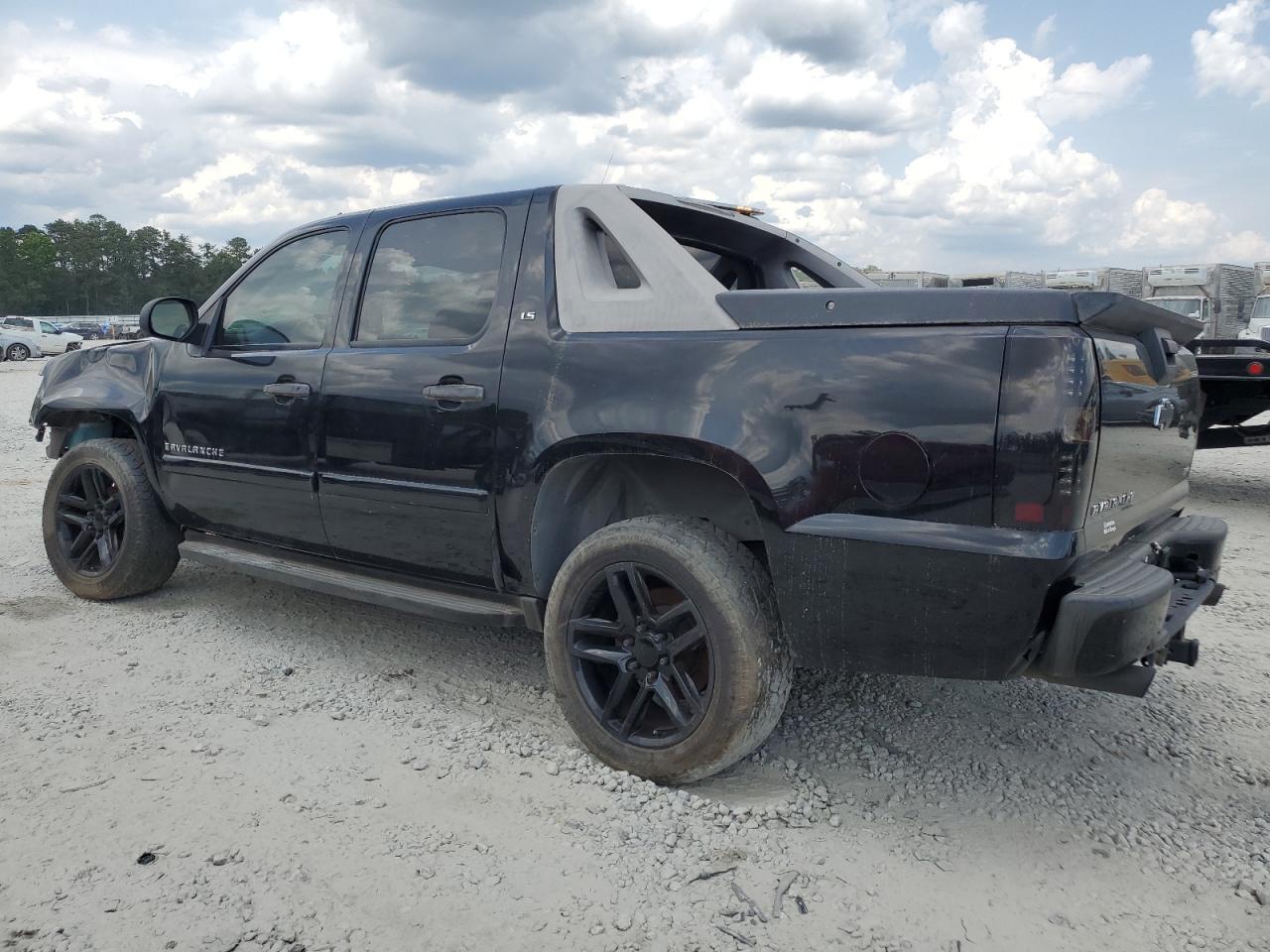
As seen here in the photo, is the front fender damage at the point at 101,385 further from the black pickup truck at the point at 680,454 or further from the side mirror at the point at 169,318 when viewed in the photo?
the side mirror at the point at 169,318

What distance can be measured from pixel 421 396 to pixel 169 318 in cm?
170

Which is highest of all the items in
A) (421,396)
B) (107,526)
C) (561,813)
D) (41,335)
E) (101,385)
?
(421,396)

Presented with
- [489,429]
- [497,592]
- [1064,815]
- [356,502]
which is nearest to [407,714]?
[497,592]

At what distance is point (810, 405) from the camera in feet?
8.26

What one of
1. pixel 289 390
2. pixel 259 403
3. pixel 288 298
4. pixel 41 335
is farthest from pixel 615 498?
pixel 41 335

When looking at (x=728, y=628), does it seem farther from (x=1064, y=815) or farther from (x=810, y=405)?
(x=1064, y=815)

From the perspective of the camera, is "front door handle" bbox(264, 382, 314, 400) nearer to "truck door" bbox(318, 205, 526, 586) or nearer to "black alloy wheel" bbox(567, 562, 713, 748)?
"truck door" bbox(318, 205, 526, 586)

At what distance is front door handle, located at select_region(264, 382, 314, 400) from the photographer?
3.71 metres

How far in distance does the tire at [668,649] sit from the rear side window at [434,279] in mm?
1023

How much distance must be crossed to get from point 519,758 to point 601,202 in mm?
1847

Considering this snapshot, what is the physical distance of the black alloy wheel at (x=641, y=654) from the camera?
2789 mm

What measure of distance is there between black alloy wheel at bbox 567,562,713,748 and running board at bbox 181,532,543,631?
1.00 feet

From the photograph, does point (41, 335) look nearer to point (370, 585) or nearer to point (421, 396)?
point (370, 585)

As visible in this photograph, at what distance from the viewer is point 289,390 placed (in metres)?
3.76
